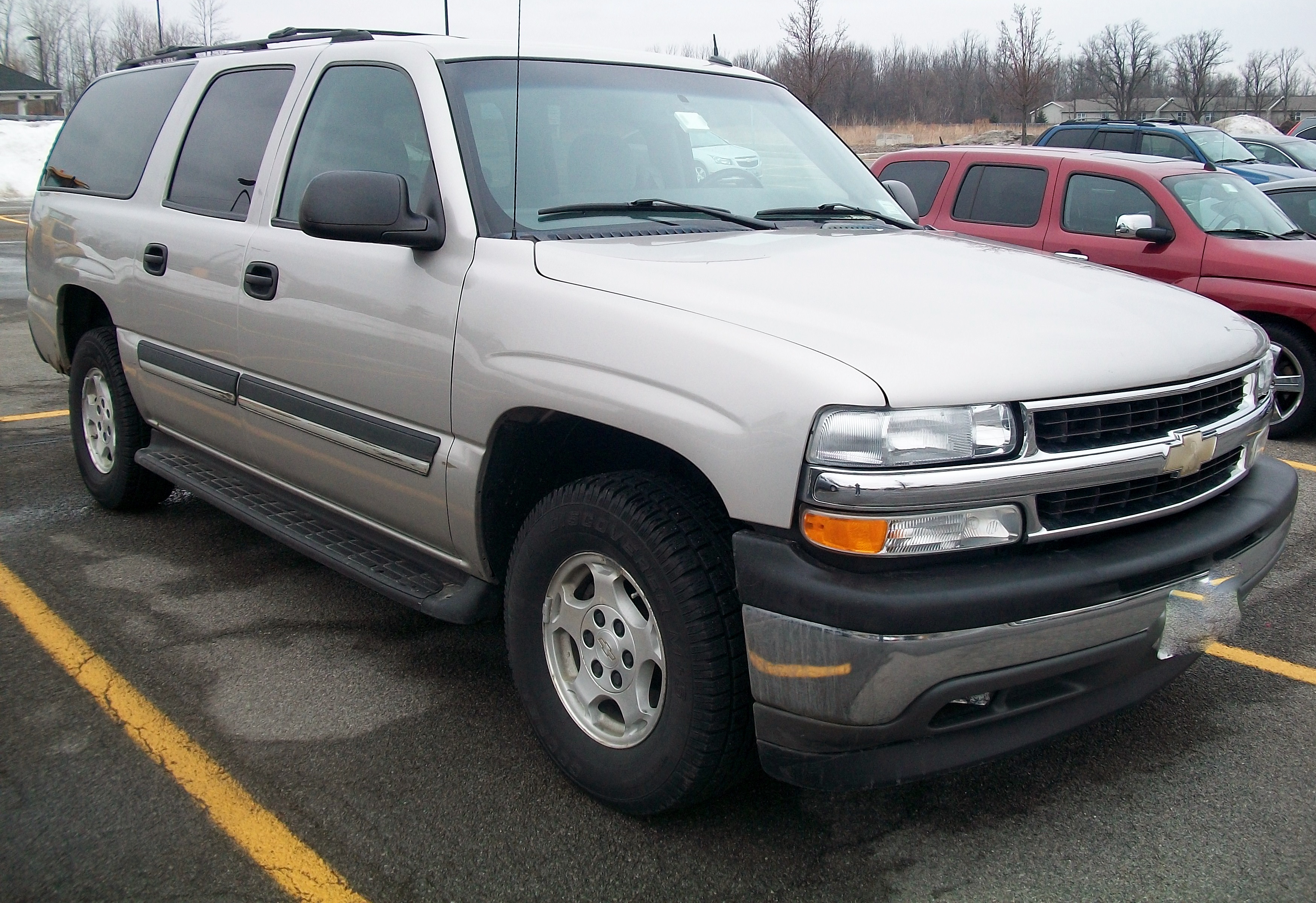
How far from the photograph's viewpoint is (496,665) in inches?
142

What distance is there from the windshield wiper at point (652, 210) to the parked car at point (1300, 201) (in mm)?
8642

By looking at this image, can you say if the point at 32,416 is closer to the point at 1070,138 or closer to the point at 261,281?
the point at 261,281

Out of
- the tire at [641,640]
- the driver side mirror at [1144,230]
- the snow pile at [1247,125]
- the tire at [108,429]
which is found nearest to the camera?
the tire at [641,640]

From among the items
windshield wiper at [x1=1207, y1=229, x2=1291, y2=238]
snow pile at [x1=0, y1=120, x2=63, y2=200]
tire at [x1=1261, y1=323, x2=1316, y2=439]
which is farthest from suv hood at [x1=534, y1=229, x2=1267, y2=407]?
snow pile at [x1=0, y1=120, x2=63, y2=200]

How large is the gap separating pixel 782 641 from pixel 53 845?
5.83 feet

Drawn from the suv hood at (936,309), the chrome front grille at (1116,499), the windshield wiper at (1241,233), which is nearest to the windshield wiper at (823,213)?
the suv hood at (936,309)

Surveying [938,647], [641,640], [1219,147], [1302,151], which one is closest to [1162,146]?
[1219,147]

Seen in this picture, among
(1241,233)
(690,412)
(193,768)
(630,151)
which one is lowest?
(193,768)

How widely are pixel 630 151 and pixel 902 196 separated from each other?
141cm

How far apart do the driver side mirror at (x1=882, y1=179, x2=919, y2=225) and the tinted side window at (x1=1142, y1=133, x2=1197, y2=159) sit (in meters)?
10.7

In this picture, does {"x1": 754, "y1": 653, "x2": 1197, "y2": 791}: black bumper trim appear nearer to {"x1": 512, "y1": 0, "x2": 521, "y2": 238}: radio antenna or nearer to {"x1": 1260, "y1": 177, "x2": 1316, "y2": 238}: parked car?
{"x1": 512, "y1": 0, "x2": 521, "y2": 238}: radio antenna

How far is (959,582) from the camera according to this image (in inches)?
85.3

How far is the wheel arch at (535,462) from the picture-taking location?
2.81m

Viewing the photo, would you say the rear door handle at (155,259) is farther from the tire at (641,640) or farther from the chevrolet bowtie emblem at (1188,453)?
the chevrolet bowtie emblem at (1188,453)
